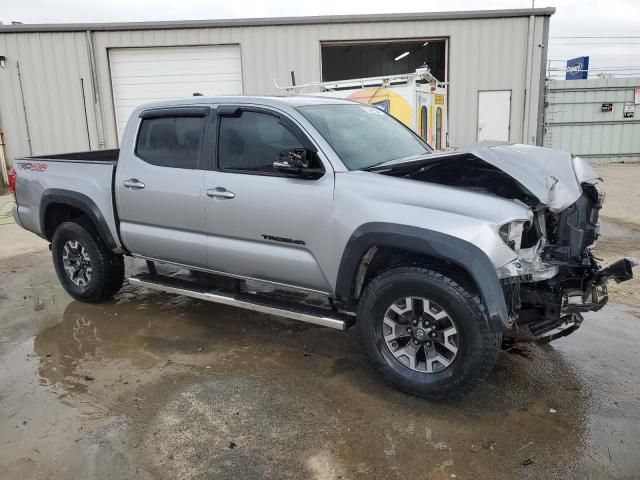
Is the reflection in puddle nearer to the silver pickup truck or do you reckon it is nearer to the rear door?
the silver pickup truck

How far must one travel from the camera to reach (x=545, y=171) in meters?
3.48

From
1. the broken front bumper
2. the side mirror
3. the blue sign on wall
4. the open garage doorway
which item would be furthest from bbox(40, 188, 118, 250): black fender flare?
the blue sign on wall

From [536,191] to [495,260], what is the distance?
489 millimetres

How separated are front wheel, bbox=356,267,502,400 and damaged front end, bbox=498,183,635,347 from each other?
29 centimetres

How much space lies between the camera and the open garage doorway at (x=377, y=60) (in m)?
21.0

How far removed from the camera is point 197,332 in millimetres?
4812

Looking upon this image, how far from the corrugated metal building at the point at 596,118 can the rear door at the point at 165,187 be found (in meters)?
16.4

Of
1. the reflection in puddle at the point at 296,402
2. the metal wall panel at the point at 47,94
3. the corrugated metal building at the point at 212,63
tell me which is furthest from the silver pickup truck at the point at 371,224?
the metal wall panel at the point at 47,94

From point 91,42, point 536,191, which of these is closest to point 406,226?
point 536,191

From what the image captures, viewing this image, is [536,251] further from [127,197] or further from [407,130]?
[127,197]

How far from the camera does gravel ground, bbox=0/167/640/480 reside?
294 cm

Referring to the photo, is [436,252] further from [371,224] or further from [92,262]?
[92,262]

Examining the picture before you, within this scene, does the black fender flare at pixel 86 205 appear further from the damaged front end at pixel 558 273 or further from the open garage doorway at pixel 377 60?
the open garage doorway at pixel 377 60

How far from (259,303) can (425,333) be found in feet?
4.37
